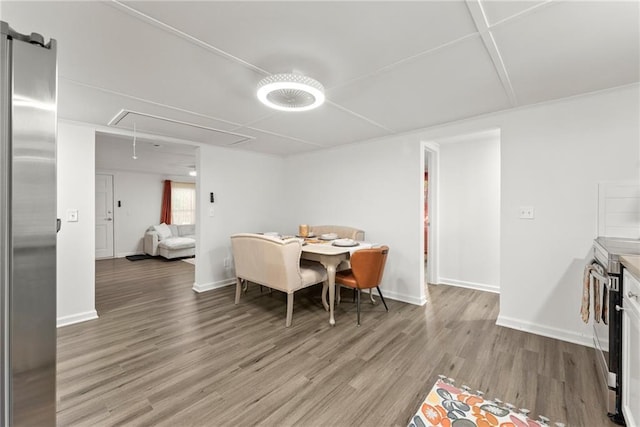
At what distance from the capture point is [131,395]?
1771mm

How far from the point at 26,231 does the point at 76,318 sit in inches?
120

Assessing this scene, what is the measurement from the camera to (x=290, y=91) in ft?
6.29

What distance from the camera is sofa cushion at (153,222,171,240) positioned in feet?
21.5

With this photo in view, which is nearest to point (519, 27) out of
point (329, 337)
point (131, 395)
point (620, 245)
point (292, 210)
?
point (620, 245)

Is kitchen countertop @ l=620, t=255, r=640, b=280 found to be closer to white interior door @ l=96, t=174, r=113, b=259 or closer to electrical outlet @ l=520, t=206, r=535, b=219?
electrical outlet @ l=520, t=206, r=535, b=219

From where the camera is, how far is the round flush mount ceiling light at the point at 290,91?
1.78 meters

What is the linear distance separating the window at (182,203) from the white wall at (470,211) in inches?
252

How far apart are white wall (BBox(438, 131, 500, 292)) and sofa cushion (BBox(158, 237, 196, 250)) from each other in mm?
5435

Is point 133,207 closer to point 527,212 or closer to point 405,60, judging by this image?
point 405,60

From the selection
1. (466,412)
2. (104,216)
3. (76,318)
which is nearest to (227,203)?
(76,318)

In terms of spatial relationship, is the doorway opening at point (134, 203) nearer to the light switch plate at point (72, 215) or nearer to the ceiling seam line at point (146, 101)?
the light switch plate at point (72, 215)

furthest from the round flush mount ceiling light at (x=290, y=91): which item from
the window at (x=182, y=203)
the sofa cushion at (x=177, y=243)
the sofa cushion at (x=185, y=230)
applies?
the window at (x=182, y=203)

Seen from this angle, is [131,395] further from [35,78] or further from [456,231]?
[456,231]

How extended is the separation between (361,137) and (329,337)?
2.54m
